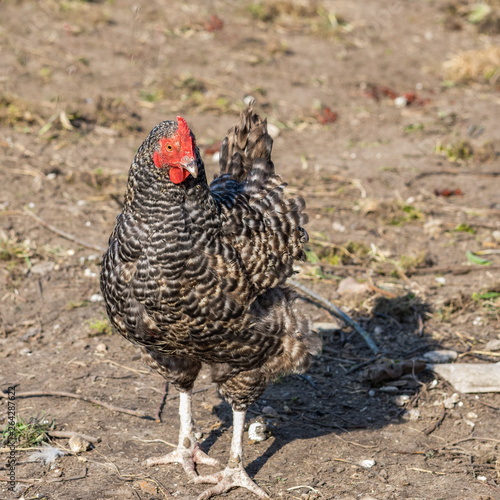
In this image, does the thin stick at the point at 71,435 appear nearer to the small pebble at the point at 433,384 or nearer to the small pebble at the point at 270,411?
the small pebble at the point at 270,411

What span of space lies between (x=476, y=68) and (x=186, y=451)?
30.8 ft

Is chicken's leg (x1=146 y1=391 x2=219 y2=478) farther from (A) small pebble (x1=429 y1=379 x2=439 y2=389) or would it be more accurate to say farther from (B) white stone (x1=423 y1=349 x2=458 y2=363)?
(B) white stone (x1=423 y1=349 x2=458 y2=363)

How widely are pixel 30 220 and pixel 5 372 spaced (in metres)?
2.18

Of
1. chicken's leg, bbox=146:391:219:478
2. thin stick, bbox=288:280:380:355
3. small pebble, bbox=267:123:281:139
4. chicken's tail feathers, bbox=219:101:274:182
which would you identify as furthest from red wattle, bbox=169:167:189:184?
small pebble, bbox=267:123:281:139

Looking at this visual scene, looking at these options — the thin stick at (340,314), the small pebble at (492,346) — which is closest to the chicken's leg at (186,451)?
the thin stick at (340,314)

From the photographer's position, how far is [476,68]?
11133mm

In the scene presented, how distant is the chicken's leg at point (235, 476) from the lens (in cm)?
397

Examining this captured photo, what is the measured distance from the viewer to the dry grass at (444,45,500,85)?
36.4 feet

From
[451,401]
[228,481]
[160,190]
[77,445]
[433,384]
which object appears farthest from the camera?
[433,384]

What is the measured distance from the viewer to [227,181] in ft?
14.8

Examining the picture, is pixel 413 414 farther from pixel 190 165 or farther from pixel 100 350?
pixel 190 165

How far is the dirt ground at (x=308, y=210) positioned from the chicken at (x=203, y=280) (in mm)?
684

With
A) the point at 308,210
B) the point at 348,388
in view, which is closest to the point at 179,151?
the point at 348,388

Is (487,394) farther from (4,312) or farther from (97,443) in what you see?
(4,312)
